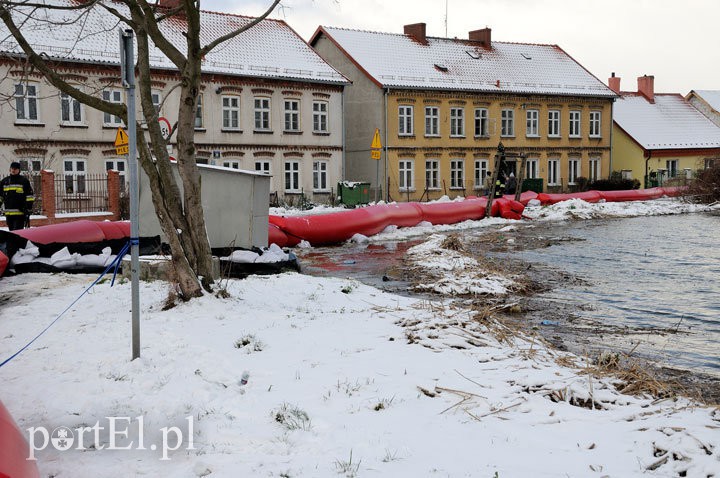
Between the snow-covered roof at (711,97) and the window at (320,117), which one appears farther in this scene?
the snow-covered roof at (711,97)

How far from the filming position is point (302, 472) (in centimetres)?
453

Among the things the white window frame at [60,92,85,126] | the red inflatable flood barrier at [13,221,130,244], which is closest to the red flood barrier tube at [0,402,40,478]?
the red inflatable flood barrier at [13,221,130,244]

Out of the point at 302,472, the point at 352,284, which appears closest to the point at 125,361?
the point at 302,472

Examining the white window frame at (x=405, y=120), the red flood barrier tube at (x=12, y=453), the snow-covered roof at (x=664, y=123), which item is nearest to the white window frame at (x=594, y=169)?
the snow-covered roof at (x=664, y=123)

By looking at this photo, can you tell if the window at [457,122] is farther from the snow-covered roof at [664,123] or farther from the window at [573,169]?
the snow-covered roof at [664,123]

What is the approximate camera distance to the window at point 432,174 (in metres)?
42.6

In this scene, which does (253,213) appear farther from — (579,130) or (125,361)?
(579,130)

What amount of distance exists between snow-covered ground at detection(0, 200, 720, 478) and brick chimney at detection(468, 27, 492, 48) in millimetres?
42988

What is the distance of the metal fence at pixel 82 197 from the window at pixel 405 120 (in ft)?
62.8

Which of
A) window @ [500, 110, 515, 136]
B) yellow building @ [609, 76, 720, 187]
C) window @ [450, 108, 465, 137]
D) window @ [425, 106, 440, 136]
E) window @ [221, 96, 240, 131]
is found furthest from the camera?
yellow building @ [609, 76, 720, 187]

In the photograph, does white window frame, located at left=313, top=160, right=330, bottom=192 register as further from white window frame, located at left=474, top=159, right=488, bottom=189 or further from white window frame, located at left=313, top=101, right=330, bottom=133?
white window frame, located at left=474, top=159, right=488, bottom=189

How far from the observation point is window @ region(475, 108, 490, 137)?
44.8 metres

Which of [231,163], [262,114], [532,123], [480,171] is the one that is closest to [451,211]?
[231,163]

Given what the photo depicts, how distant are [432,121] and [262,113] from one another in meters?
11.0
